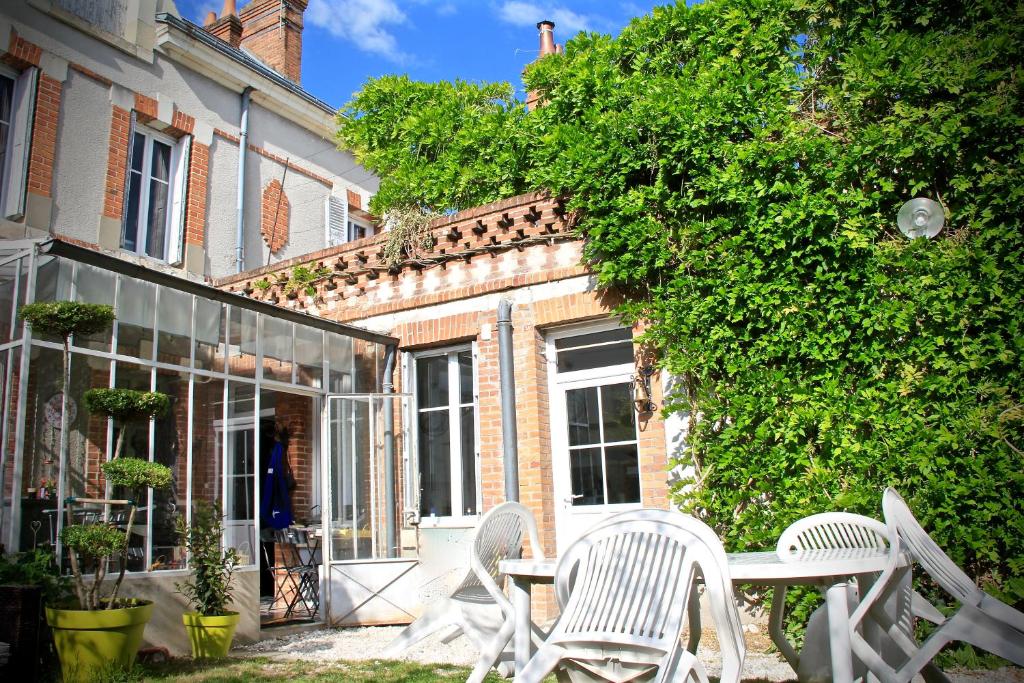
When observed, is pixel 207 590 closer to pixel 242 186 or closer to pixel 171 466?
pixel 171 466

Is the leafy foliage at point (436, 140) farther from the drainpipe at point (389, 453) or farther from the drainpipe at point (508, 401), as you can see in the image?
the drainpipe at point (508, 401)

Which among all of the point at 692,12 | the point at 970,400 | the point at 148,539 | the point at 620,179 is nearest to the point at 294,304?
the point at 148,539

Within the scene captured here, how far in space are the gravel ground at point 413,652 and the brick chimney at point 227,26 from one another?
10.3 metres

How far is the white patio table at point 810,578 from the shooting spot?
2.75 m

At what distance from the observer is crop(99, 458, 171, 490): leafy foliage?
17.2 ft

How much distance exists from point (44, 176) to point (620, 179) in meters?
6.44

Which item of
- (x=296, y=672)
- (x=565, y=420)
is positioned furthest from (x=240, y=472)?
(x=565, y=420)

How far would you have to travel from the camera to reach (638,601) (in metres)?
2.53

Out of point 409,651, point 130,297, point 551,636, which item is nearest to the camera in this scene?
point 551,636

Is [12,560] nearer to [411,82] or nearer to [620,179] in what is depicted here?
[620,179]

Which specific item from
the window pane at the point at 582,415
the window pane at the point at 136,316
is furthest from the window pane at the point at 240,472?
the window pane at the point at 582,415

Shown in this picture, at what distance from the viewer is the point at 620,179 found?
688 cm

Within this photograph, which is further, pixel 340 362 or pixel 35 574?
pixel 340 362

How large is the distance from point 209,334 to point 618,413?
3.92m
